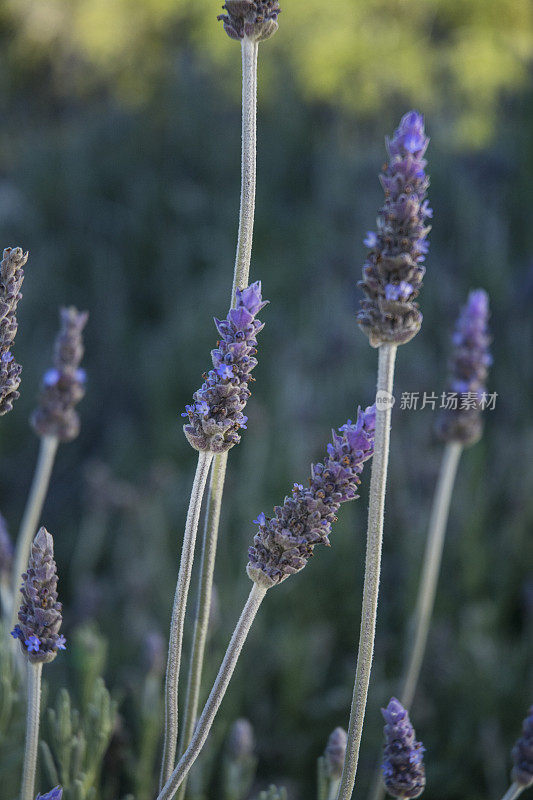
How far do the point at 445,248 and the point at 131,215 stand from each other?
80.2 inches

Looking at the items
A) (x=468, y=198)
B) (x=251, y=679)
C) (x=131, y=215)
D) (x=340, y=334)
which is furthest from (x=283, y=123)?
(x=251, y=679)

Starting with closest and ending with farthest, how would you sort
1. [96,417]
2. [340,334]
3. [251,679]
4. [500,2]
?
[251,679] < [340,334] < [96,417] < [500,2]

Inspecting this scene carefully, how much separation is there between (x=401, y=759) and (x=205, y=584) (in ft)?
1.01

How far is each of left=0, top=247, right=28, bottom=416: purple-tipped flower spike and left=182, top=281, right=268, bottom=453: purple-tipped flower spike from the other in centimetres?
20

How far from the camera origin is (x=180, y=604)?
88 cm

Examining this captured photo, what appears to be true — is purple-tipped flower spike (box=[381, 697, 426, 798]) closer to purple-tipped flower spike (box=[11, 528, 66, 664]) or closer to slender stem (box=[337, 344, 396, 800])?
slender stem (box=[337, 344, 396, 800])

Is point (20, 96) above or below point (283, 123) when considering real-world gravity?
above

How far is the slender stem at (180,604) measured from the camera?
2.74 ft

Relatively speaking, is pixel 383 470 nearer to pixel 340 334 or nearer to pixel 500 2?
pixel 340 334

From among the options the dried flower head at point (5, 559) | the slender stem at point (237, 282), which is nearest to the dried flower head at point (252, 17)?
the slender stem at point (237, 282)

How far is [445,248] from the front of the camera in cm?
427

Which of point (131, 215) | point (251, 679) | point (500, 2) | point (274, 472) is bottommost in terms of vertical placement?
point (251, 679)

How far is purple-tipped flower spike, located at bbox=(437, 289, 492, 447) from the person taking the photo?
1.42 metres

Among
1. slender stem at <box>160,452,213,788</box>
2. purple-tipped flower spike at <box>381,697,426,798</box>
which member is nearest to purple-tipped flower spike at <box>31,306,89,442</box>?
slender stem at <box>160,452,213,788</box>
